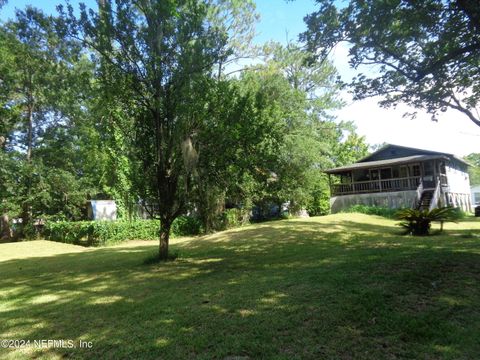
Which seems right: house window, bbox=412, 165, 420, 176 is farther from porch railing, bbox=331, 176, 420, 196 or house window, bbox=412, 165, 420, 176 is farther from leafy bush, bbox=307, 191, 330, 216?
leafy bush, bbox=307, 191, 330, 216

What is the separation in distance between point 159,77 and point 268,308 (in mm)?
6655

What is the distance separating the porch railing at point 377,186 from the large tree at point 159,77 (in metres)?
21.5

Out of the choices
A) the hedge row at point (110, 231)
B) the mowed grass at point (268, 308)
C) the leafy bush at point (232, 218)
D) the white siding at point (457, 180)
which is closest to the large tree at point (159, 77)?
the mowed grass at point (268, 308)

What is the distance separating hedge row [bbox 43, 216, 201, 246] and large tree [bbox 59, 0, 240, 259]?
1125cm

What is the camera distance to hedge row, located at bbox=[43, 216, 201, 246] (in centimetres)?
1984

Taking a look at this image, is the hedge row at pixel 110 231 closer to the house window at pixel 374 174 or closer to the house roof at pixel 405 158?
the house roof at pixel 405 158

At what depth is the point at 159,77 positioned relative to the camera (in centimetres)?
927

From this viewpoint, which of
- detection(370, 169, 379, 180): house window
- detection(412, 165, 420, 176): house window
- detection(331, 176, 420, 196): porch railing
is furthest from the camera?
detection(370, 169, 379, 180): house window

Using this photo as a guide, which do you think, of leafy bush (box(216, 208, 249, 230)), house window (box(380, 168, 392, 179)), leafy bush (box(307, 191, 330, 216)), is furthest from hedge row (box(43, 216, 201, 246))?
house window (box(380, 168, 392, 179))

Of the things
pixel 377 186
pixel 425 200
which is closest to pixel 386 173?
pixel 377 186

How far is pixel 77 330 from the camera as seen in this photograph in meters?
4.88

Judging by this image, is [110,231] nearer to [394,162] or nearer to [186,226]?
[186,226]

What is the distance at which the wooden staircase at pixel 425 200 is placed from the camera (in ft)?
80.5

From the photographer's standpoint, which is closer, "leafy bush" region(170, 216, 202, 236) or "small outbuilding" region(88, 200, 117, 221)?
"leafy bush" region(170, 216, 202, 236)
